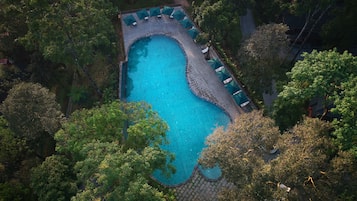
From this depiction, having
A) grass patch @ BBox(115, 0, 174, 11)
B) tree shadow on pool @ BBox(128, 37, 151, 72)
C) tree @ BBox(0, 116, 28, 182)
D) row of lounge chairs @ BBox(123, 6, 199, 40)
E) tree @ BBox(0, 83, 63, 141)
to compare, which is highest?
grass patch @ BBox(115, 0, 174, 11)

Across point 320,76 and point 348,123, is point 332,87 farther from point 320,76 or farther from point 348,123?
point 348,123

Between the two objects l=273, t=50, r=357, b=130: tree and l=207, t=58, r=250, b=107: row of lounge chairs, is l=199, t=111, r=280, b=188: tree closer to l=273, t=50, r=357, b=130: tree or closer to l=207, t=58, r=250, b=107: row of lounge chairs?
l=273, t=50, r=357, b=130: tree

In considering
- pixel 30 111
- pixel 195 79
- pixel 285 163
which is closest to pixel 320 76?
pixel 285 163

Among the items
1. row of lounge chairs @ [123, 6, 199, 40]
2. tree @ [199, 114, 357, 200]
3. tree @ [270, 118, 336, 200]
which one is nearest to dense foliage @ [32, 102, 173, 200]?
tree @ [199, 114, 357, 200]

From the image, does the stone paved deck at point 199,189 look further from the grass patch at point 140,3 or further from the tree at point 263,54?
the grass patch at point 140,3

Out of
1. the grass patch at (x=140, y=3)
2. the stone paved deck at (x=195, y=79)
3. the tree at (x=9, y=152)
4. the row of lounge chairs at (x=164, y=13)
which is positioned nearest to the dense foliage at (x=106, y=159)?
the tree at (x=9, y=152)
